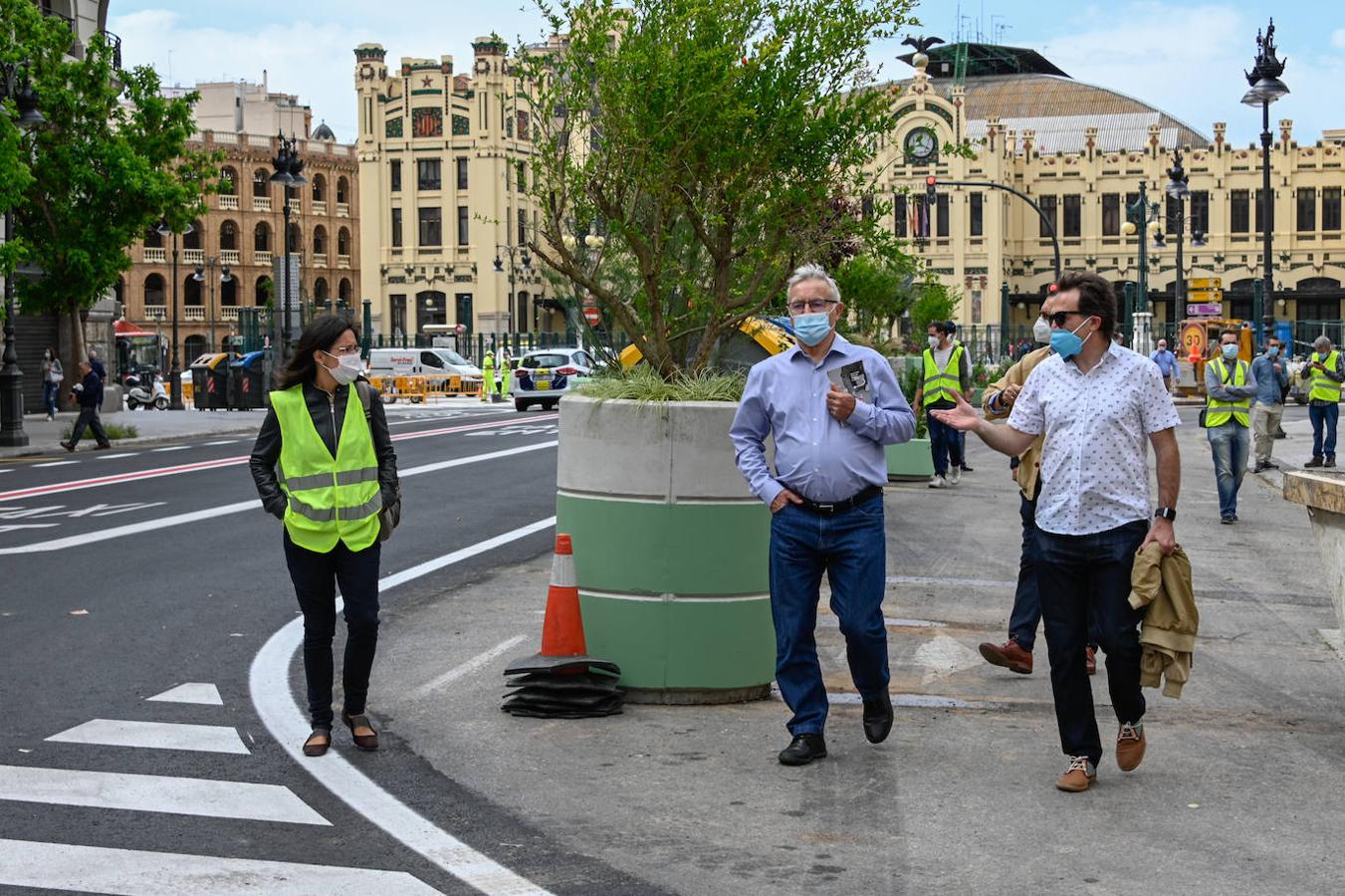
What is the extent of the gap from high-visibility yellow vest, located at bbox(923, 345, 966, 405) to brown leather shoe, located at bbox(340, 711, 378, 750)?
1150 cm

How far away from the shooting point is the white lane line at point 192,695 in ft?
26.9

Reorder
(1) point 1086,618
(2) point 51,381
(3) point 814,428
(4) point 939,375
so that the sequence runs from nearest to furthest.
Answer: (1) point 1086,618, (3) point 814,428, (4) point 939,375, (2) point 51,381

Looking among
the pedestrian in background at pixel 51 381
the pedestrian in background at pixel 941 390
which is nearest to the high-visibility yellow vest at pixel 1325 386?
the pedestrian in background at pixel 941 390

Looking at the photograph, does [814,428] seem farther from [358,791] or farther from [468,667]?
[468,667]

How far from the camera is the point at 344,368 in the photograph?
7.18 m

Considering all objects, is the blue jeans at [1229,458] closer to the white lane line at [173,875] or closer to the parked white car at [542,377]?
the white lane line at [173,875]

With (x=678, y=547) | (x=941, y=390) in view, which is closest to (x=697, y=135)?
(x=678, y=547)

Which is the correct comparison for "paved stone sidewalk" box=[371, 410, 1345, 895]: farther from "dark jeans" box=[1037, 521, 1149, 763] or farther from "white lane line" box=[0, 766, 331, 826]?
"white lane line" box=[0, 766, 331, 826]

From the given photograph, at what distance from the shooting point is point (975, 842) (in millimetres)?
5867

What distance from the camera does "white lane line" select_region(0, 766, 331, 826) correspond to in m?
6.28

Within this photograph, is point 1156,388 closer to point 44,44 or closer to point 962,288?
point 44,44

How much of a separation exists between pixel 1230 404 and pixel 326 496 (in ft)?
40.5

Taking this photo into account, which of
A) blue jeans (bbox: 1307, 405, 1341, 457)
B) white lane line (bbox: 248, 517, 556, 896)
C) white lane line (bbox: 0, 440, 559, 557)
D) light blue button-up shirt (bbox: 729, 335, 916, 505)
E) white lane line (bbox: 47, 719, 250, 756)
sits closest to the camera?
white lane line (bbox: 248, 517, 556, 896)

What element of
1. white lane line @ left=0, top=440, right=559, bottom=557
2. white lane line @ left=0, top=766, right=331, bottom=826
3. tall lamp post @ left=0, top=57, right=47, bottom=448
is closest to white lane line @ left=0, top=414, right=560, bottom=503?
white lane line @ left=0, top=440, right=559, bottom=557
